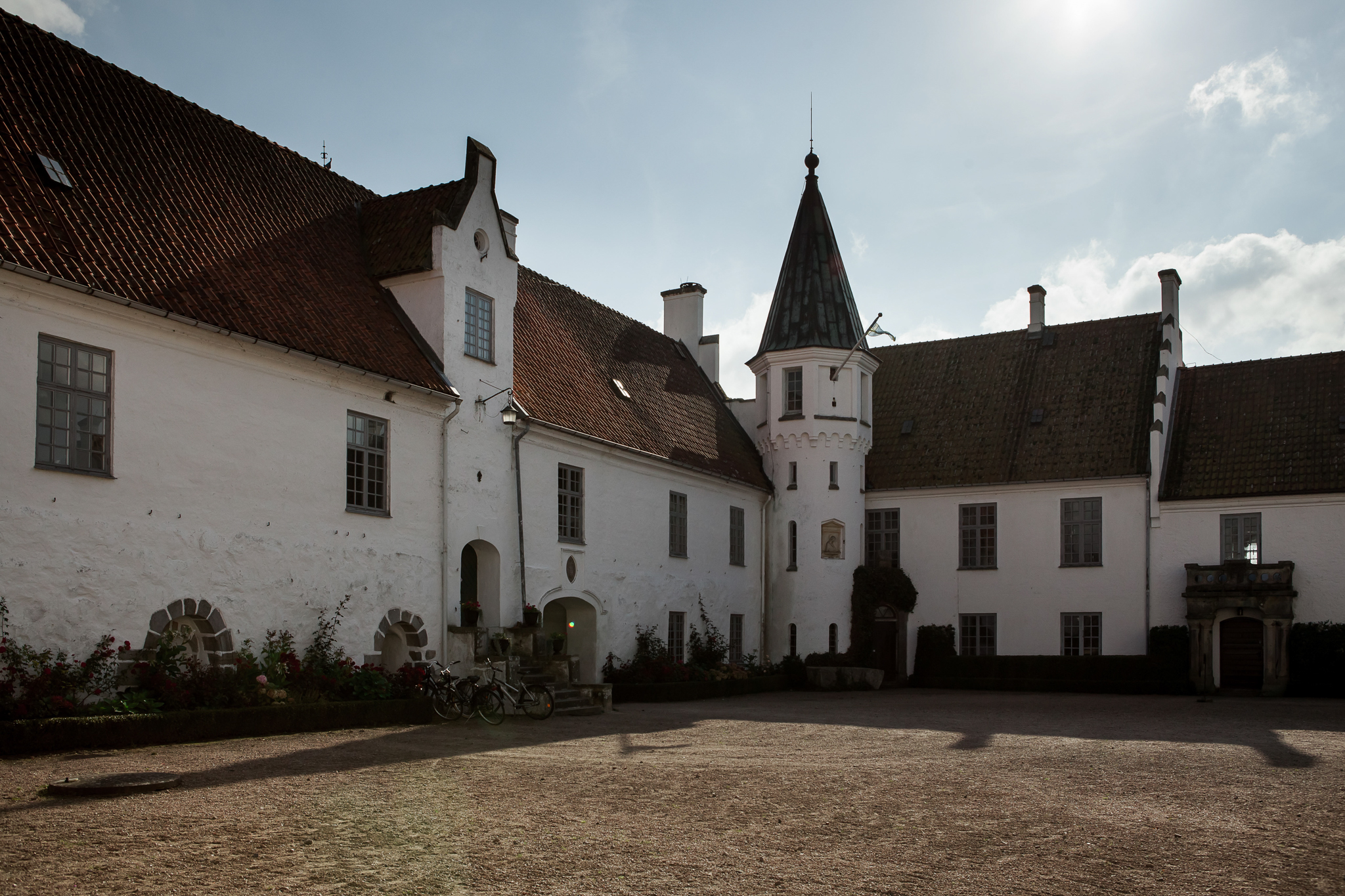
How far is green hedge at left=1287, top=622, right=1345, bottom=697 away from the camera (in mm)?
28703

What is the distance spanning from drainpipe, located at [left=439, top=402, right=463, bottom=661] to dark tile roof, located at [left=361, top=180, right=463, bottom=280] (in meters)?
3.28

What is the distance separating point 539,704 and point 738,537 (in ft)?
49.2

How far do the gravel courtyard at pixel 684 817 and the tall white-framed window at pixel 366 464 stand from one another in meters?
4.41

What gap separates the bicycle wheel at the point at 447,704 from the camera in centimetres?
1778

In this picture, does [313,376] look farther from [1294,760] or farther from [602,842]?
[1294,760]

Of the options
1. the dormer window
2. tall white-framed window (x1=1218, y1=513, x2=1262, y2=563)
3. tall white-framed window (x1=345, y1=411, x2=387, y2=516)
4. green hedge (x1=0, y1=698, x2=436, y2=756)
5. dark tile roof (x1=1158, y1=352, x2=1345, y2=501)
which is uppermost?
the dormer window

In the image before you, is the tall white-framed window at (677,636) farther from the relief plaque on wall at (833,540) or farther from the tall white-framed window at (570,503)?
the relief plaque on wall at (833,540)

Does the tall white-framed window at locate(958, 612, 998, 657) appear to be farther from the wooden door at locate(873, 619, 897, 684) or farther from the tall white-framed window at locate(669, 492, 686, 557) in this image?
the tall white-framed window at locate(669, 492, 686, 557)

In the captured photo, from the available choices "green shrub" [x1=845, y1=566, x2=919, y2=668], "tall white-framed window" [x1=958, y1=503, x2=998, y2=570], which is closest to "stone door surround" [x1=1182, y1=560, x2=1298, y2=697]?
"tall white-framed window" [x1=958, y1=503, x2=998, y2=570]

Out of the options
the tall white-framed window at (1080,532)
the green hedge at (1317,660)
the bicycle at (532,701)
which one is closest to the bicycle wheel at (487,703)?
the bicycle at (532,701)

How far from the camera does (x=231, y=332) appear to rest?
1642 centimetres

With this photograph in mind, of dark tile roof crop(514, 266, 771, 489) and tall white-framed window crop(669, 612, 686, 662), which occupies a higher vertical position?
dark tile roof crop(514, 266, 771, 489)

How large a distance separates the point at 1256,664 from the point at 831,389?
1326 centimetres

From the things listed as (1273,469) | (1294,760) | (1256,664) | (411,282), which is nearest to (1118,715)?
(1294,760)
